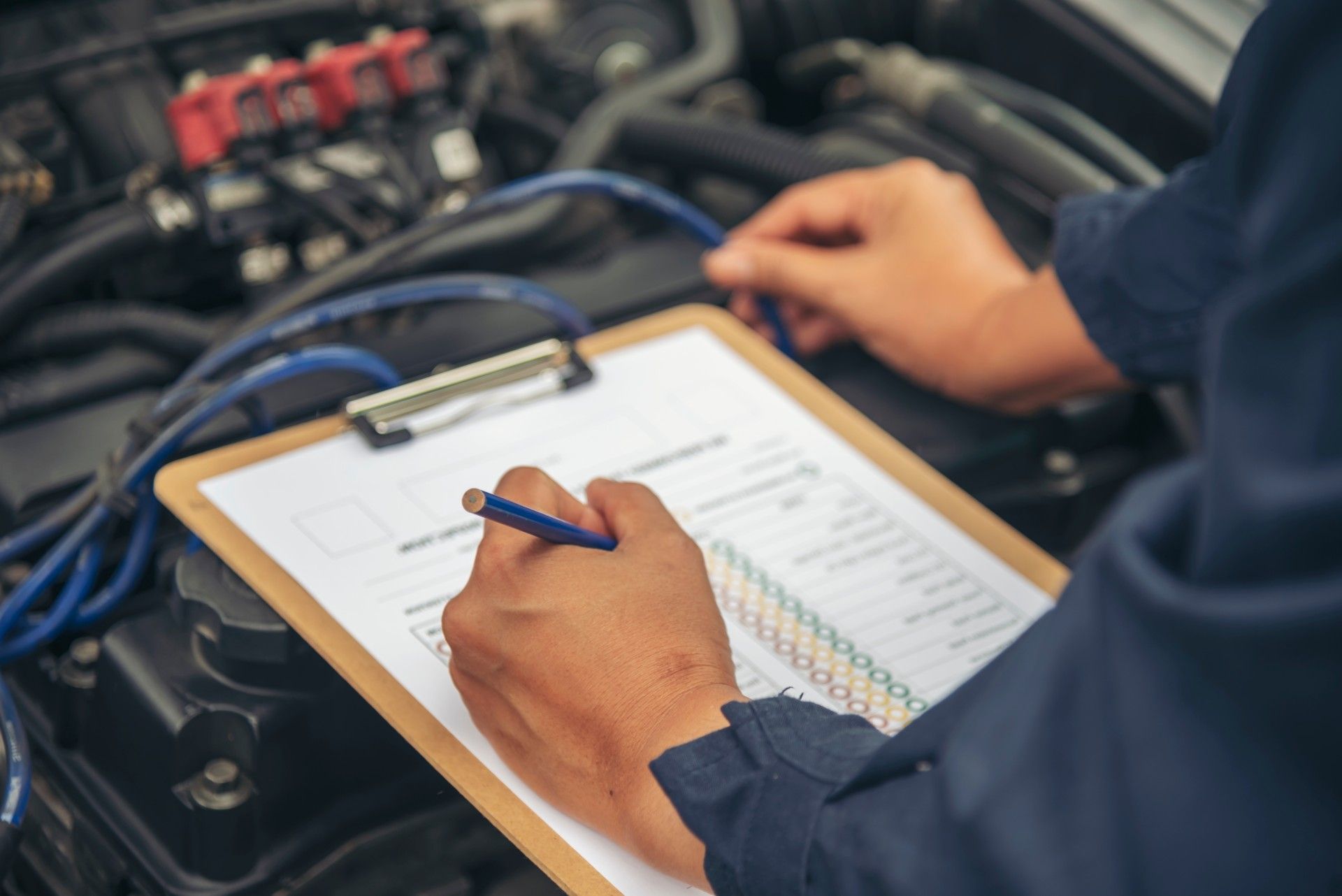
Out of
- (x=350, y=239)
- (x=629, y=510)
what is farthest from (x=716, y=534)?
(x=350, y=239)

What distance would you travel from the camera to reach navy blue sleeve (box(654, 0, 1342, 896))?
0.36 metres

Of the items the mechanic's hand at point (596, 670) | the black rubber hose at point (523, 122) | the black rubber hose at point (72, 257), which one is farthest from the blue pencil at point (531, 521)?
the black rubber hose at point (523, 122)

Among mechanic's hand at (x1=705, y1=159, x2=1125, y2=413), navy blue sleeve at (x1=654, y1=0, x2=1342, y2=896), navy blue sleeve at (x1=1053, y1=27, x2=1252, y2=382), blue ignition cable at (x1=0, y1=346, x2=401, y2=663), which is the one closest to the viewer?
navy blue sleeve at (x1=654, y1=0, x2=1342, y2=896)

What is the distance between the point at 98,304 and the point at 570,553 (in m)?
0.51

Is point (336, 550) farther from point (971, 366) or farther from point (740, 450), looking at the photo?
point (971, 366)

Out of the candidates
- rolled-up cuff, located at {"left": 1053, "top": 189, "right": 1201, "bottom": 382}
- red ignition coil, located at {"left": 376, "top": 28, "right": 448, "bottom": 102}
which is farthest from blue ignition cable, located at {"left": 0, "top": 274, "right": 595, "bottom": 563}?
rolled-up cuff, located at {"left": 1053, "top": 189, "right": 1201, "bottom": 382}

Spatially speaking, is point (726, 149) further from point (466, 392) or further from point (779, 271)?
point (466, 392)

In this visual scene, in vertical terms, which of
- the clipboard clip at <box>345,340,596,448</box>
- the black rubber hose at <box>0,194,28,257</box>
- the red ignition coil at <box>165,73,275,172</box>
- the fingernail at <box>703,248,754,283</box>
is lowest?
the fingernail at <box>703,248,754,283</box>

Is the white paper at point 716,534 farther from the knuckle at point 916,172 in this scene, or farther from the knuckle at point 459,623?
the knuckle at point 916,172

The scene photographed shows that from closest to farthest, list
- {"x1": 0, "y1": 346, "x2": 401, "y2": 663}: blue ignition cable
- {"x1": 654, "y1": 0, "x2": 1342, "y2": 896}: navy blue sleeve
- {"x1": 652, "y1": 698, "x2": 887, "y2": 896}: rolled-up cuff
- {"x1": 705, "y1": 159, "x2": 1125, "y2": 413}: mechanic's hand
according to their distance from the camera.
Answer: {"x1": 654, "y1": 0, "x2": 1342, "y2": 896}: navy blue sleeve
{"x1": 652, "y1": 698, "x2": 887, "y2": 896}: rolled-up cuff
{"x1": 0, "y1": 346, "x2": 401, "y2": 663}: blue ignition cable
{"x1": 705, "y1": 159, "x2": 1125, "y2": 413}: mechanic's hand

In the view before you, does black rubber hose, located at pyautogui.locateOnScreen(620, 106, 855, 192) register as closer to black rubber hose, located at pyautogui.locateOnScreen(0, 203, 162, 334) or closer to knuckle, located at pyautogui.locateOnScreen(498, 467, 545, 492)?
black rubber hose, located at pyautogui.locateOnScreen(0, 203, 162, 334)

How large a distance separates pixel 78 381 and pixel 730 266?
0.45m

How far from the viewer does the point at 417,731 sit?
616mm

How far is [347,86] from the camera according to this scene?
3.25 feet
